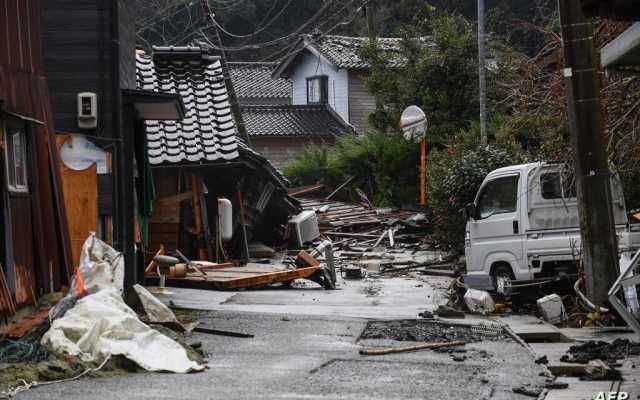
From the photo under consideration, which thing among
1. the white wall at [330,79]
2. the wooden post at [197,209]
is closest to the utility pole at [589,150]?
the wooden post at [197,209]

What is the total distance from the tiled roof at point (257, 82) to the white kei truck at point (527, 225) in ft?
131

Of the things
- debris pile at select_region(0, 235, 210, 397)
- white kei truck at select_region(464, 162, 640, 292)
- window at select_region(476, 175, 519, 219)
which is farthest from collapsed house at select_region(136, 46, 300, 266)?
debris pile at select_region(0, 235, 210, 397)

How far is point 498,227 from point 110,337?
29.2 feet

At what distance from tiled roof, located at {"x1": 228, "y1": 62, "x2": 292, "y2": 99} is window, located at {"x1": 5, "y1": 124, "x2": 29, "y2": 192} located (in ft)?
147

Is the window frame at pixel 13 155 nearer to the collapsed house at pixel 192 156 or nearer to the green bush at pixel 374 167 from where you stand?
the collapsed house at pixel 192 156

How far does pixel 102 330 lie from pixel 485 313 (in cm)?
689

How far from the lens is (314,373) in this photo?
9578 millimetres

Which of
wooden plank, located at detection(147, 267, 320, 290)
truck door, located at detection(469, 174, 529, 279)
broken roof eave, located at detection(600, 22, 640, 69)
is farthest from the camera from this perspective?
wooden plank, located at detection(147, 267, 320, 290)

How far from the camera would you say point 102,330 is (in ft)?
31.8

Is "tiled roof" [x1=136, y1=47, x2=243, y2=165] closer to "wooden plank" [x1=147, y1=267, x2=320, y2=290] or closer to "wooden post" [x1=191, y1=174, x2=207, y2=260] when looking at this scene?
"wooden post" [x1=191, y1=174, x2=207, y2=260]

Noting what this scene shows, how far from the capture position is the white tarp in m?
9.40

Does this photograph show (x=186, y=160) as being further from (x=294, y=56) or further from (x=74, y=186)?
(x=294, y=56)

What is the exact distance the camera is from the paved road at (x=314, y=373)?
8438 mm

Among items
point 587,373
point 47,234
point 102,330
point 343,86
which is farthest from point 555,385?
point 343,86
